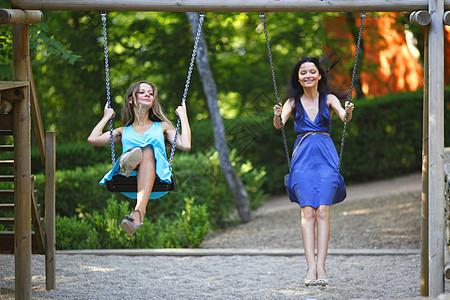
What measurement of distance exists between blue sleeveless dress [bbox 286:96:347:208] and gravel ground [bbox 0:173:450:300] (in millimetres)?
899

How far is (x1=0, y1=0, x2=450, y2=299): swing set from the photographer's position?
4.24 metres

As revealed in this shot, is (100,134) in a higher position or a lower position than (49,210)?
higher

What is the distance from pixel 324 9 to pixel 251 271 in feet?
8.49

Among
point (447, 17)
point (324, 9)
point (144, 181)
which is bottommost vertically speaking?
point (144, 181)

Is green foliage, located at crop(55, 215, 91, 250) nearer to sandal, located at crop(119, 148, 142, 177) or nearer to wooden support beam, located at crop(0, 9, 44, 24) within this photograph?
sandal, located at crop(119, 148, 142, 177)

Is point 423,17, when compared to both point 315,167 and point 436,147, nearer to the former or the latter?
point 436,147

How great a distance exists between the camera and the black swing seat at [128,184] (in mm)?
4324

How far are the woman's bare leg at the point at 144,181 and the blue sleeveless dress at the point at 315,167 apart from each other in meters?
1.10

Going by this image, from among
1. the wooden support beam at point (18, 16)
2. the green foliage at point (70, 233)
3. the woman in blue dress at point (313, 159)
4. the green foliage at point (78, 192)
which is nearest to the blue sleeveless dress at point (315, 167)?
the woman in blue dress at point (313, 159)

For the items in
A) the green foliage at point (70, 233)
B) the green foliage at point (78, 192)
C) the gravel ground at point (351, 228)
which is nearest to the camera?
the green foliage at point (70, 233)

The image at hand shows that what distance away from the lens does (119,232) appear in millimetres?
6766

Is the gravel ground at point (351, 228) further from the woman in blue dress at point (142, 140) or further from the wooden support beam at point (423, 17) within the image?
the wooden support beam at point (423, 17)

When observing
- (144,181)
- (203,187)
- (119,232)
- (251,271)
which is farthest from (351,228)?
(144,181)

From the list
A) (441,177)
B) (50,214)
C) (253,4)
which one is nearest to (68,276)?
(50,214)
